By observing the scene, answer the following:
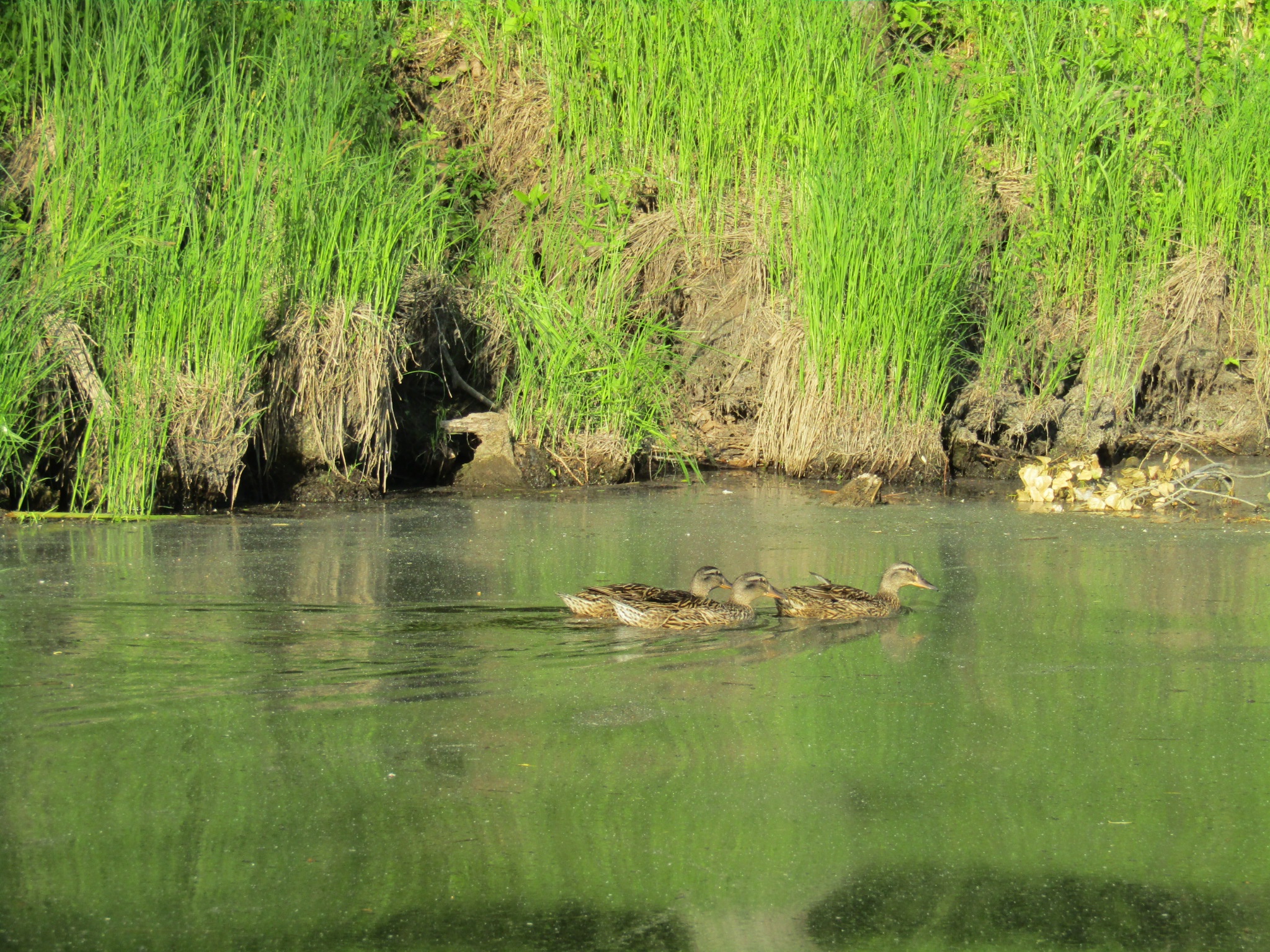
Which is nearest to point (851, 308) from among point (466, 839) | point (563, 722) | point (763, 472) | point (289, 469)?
point (763, 472)

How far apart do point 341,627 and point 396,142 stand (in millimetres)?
6597

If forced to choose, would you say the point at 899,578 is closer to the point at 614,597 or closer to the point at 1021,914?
the point at 614,597

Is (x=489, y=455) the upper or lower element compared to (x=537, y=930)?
upper

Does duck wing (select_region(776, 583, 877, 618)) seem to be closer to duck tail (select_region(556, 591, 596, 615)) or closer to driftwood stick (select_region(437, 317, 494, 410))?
duck tail (select_region(556, 591, 596, 615))

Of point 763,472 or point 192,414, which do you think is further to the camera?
point 763,472

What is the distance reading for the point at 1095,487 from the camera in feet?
28.7

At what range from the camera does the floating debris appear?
332 inches

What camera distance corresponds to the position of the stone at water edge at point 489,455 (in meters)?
9.41

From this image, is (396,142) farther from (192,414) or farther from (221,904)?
(221,904)

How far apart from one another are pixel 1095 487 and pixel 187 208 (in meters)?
5.38

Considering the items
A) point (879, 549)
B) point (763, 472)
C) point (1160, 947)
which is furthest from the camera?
point (763, 472)

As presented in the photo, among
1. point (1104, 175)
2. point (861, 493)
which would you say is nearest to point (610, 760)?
point (861, 493)

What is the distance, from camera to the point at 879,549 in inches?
286

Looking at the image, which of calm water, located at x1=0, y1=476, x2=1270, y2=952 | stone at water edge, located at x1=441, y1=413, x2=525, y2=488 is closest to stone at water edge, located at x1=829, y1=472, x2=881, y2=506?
calm water, located at x1=0, y1=476, x2=1270, y2=952
